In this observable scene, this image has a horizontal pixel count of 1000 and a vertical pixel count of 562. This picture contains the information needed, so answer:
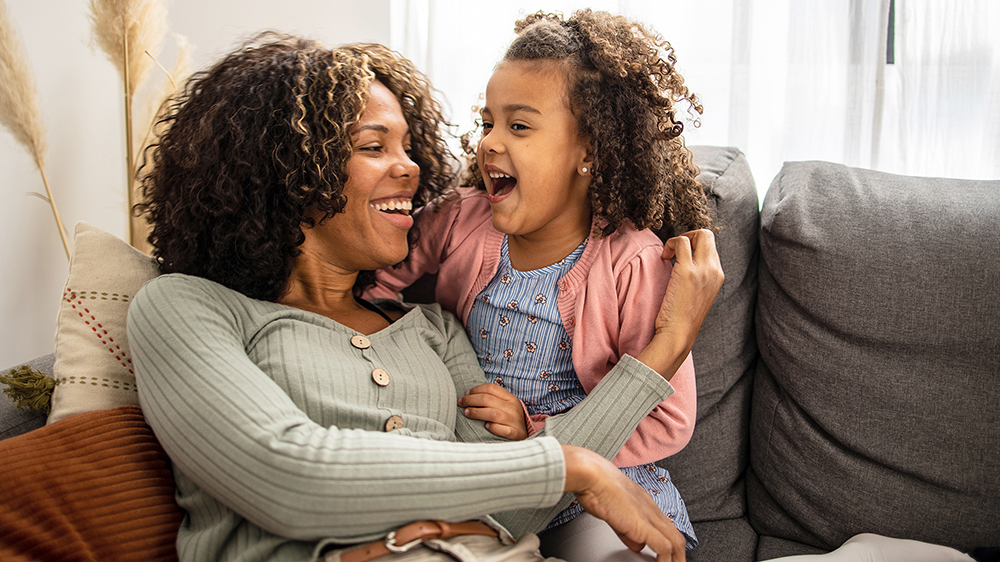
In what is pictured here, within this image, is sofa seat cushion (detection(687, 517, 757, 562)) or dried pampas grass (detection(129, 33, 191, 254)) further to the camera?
dried pampas grass (detection(129, 33, 191, 254))

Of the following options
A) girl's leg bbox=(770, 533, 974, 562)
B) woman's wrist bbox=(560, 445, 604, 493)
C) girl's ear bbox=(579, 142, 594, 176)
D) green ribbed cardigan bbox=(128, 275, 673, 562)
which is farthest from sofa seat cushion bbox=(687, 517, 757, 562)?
girl's ear bbox=(579, 142, 594, 176)

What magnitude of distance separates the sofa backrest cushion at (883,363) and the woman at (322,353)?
304mm

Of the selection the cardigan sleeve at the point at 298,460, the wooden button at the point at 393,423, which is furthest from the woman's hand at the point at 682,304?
the wooden button at the point at 393,423

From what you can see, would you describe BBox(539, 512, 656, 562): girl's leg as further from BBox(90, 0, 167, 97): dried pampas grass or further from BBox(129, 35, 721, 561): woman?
BBox(90, 0, 167, 97): dried pampas grass

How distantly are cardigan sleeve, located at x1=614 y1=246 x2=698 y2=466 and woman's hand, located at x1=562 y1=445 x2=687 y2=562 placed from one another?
19 cm

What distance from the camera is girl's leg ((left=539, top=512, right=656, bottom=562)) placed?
1176mm

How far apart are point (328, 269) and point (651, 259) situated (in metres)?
0.65

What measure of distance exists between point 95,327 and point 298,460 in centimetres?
62

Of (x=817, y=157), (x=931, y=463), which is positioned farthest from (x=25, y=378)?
(x=817, y=157)

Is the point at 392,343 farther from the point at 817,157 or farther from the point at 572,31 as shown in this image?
the point at 817,157

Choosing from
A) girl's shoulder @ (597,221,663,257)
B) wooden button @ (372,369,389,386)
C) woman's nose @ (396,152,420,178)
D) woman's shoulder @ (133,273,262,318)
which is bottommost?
wooden button @ (372,369,389,386)

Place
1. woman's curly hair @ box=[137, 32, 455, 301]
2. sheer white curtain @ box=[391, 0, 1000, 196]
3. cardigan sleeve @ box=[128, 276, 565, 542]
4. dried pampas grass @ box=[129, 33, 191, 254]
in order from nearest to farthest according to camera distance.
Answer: cardigan sleeve @ box=[128, 276, 565, 542], woman's curly hair @ box=[137, 32, 455, 301], sheer white curtain @ box=[391, 0, 1000, 196], dried pampas grass @ box=[129, 33, 191, 254]

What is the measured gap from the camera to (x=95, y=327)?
4.09ft

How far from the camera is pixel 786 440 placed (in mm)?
1461
